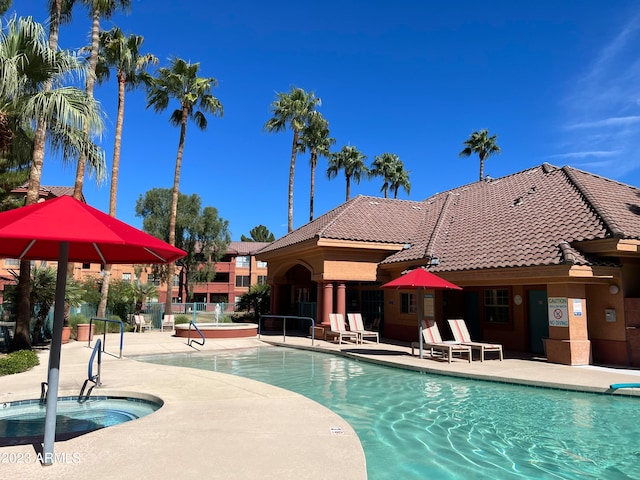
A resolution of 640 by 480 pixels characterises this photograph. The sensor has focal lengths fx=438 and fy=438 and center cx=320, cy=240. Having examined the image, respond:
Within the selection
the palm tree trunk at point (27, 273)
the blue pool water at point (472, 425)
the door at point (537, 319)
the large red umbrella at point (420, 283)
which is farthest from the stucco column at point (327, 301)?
the palm tree trunk at point (27, 273)

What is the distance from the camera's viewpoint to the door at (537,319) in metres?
14.8

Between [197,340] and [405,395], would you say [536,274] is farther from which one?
[197,340]

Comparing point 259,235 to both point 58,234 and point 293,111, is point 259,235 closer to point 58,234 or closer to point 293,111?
point 293,111

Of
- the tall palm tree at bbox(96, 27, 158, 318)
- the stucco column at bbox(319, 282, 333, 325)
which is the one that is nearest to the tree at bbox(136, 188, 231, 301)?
the tall palm tree at bbox(96, 27, 158, 318)

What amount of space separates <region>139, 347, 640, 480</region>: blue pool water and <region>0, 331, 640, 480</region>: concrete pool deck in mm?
613

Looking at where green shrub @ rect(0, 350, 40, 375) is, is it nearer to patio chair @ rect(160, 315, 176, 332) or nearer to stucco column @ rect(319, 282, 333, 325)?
stucco column @ rect(319, 282, 333, 325)

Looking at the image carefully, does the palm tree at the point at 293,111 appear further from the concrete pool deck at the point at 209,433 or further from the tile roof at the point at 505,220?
the concrete pool deck at the point at 209,433

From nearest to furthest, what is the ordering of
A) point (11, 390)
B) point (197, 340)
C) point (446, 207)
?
point (11, 390) < point (197, 340) < point (446, 207)

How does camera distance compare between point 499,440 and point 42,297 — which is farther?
point 42,297

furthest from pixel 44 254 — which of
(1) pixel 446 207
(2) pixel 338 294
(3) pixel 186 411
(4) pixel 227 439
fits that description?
(1) pixel 446 207

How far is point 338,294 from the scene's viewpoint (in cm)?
1991

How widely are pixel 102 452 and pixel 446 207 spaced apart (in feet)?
65.7

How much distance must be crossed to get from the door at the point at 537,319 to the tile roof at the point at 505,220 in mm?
1958

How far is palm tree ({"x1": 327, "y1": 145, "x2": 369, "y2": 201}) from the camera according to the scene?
155 feet
